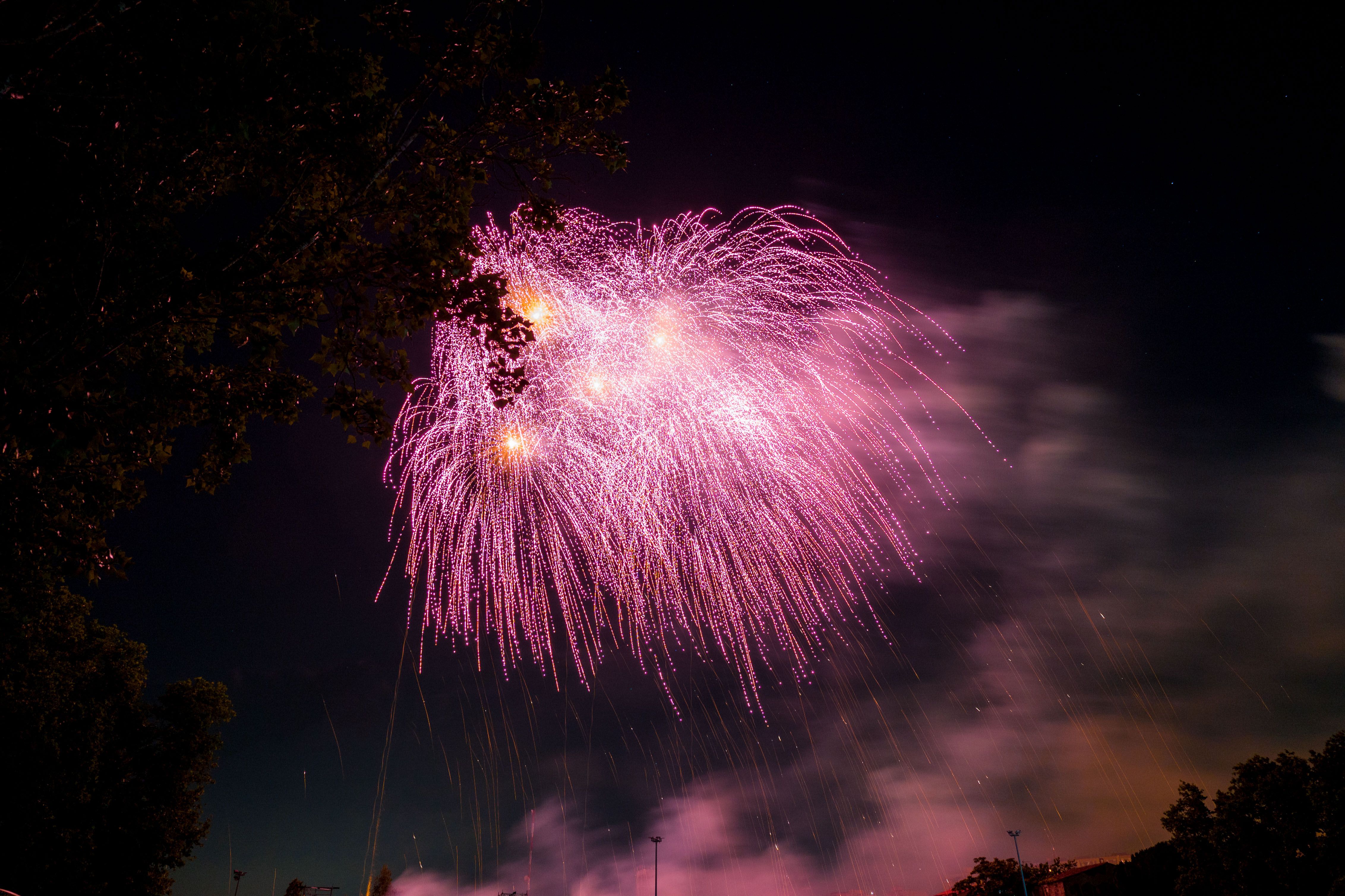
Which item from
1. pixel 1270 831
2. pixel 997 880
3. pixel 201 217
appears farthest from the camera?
pixel 997 880

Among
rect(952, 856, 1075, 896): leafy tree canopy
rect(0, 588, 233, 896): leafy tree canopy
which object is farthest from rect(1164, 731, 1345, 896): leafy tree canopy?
rect(0, 588, 233, 896): leafy tree canopy

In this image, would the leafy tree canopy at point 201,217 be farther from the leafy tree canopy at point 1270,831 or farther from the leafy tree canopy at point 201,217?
the leafy tree canopy at point 1270,831

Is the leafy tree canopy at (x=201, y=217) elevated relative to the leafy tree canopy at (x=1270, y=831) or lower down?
elevated

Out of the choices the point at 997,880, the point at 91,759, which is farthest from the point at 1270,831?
the point at 91,759

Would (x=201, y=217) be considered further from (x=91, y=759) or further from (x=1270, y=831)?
(x=1270, y=831)

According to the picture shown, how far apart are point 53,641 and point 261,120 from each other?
69.5 ft

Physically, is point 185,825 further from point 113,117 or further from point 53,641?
point 113,117

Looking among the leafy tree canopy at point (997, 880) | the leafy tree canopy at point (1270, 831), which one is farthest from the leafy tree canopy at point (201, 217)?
the leafy tree canopy at point (997, 880)

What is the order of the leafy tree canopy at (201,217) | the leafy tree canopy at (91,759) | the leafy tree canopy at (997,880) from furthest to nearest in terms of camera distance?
1. the leafy tree canopy at (997,880)
2. the leafy tree canopy at (91,759)
3. the leafy tree canopy at (201,217)

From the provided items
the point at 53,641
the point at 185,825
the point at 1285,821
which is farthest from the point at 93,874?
the point at 1285,821

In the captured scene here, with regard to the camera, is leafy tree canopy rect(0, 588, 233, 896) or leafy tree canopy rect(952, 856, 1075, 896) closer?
leafy tree canopy rect(0, 588, 233, 896)

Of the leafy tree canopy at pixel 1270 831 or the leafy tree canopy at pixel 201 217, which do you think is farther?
the leafy tree canopy at pixel 1270 831

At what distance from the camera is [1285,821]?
1089 inches

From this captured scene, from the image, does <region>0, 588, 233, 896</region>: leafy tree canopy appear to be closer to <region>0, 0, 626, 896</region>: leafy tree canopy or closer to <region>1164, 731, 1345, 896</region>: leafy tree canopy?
<region>0, 0, 626, 896</region>: leafy tree canopy
